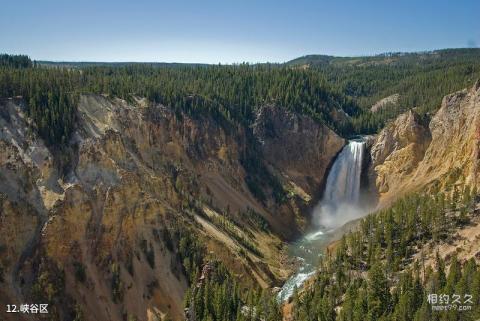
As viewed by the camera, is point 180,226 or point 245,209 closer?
point 180,226

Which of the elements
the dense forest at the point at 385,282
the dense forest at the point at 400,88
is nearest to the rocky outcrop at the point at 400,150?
the dense forest at the point at 400,88

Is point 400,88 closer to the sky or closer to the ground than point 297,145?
closer to the sky

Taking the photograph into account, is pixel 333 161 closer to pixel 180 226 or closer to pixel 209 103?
pixel 209 103

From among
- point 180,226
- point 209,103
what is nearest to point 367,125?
point 209,103

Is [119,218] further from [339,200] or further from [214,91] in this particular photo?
[214,91]

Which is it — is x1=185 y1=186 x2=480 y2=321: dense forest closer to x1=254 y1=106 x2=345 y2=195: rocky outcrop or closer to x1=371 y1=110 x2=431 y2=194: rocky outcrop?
x1=371 y1=110 x2=431 y2=194: rocky outcrop

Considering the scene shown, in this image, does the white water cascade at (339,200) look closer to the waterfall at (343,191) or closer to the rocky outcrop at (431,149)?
the waterfall at (343,191)

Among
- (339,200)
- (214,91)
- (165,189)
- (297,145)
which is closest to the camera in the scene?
(165,189)

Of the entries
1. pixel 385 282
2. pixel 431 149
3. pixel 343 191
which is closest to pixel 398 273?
pixel 385 282
